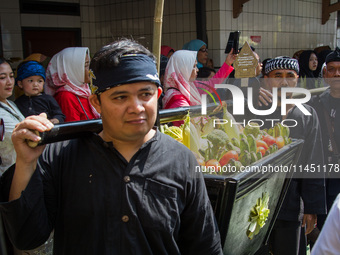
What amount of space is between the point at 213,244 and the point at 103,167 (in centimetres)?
55

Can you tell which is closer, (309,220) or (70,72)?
(309,220)

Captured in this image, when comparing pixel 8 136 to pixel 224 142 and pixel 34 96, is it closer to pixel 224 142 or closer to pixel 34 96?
pixel 34 96

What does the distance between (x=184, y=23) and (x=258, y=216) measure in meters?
5.66

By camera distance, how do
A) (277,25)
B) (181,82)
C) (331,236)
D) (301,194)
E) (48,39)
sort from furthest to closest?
1. (277,25)
2. (48,39)
3. (181,82)
4. (301,194)
5. (331,236)

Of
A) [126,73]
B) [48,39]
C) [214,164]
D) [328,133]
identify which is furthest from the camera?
[48,39]

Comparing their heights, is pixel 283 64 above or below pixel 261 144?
above

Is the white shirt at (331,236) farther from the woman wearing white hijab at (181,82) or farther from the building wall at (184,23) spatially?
the building wall at (184,23)

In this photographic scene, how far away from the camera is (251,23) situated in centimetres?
Result: 720

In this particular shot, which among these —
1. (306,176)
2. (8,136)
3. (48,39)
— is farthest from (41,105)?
(48,39)

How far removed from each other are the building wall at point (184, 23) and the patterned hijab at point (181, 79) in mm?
3186

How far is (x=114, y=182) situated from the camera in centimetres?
137

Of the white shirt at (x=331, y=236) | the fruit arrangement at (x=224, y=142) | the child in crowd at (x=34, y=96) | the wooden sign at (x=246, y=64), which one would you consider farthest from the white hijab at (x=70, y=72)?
the white shirt at (x=331, y=236)

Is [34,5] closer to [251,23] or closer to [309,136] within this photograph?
[251,23]

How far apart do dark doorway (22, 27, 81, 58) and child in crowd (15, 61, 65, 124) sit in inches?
155
